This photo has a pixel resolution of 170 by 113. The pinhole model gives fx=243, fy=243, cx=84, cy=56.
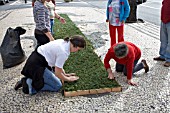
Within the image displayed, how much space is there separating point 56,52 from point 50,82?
0.52 meters

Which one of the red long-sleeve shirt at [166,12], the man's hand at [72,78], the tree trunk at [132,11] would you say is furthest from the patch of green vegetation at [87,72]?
the tree trunk at [132,11]

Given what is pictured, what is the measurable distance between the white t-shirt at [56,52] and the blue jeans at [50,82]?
172 mm

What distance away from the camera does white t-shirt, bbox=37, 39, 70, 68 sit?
3307mm

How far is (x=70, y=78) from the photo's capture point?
3.84 m

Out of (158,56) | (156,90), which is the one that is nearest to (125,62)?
(156,90)

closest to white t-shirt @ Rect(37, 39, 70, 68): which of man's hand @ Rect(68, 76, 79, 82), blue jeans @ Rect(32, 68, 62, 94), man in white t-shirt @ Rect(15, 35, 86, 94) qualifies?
man in white t-shirt @ Rect(15, 35, 86, 94)

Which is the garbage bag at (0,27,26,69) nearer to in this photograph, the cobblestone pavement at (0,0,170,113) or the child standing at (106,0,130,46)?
the cobblestone pavement at (0,0,170,113)

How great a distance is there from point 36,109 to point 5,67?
1.91 meters

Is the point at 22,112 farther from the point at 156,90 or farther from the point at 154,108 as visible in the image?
the point at 156,90

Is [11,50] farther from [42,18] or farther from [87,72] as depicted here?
[87,72]

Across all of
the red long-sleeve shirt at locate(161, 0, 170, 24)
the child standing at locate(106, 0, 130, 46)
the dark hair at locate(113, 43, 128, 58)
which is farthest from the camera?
the child standing at locate(106, 0, 130, 46)

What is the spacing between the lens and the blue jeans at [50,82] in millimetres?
3574

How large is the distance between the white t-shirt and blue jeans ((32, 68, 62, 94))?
17 centimetres

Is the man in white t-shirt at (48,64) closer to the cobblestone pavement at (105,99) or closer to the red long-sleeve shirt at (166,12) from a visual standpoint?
the cobblestone pavement at (105,99)
